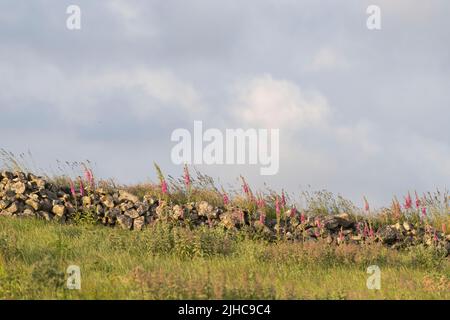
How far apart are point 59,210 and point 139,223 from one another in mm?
2032

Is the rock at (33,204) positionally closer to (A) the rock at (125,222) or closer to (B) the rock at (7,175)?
(B) the rock at (7,175)

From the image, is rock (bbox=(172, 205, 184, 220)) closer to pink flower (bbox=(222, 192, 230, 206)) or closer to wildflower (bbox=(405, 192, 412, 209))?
pink flower (bbox=(222, 192, 230, 206))

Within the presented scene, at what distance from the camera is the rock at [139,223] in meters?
15.7

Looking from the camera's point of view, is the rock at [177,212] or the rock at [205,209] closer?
the rock at [177,212]

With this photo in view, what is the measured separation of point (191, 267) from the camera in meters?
11.1

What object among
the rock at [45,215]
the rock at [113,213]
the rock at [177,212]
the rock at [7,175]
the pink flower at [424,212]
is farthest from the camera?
the rock at [7,175]

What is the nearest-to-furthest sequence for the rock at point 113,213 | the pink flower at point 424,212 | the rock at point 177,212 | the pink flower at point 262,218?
the pink flower at point 262,218 < the rock at point 177,212 < the rock at point 113,213 < the pink flower at point 424,212

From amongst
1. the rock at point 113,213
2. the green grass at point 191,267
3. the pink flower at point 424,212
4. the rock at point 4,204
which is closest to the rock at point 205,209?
the green grass at point 191,267

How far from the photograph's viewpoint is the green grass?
27.6 ft

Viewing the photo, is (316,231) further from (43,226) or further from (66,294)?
(66,294)

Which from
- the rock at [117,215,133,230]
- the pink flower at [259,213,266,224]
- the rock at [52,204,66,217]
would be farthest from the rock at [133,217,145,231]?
the pink flower at [259,213,266,224]

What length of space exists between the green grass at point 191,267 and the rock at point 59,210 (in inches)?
37.2
